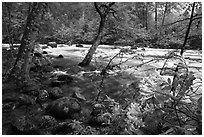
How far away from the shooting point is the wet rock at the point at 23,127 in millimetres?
3389

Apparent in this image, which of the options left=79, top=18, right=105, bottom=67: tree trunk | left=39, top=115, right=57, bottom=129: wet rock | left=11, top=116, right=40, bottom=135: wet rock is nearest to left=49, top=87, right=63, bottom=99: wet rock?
left=39, top=115, right=57, bottom=129: wet rock

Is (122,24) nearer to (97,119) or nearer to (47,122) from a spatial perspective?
(97,119)

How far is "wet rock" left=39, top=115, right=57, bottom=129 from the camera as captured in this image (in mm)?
3634

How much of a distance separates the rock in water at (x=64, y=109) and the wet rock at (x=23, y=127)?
0.49 meters

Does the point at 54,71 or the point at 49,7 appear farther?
the point at 54,71

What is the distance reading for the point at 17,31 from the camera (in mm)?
6129

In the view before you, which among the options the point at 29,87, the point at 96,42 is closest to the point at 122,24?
the point at 96,42

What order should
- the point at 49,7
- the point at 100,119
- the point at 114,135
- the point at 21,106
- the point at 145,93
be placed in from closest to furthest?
the point at 145,93 < the point at 114,135 < the point at 100,119 < the point at 21,106 < the point at 49,7

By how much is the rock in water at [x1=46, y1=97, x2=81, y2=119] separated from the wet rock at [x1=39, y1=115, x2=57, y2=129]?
0.52ft

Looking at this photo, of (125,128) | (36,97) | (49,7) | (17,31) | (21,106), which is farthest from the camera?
(17,31)

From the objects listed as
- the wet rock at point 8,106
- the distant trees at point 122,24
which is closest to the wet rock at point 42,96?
the wet rock at point 8,106

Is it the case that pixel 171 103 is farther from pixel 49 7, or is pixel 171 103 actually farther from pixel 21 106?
pixel 49 7

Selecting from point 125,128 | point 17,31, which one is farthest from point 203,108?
point 17,31

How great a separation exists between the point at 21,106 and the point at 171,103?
3.72 m
